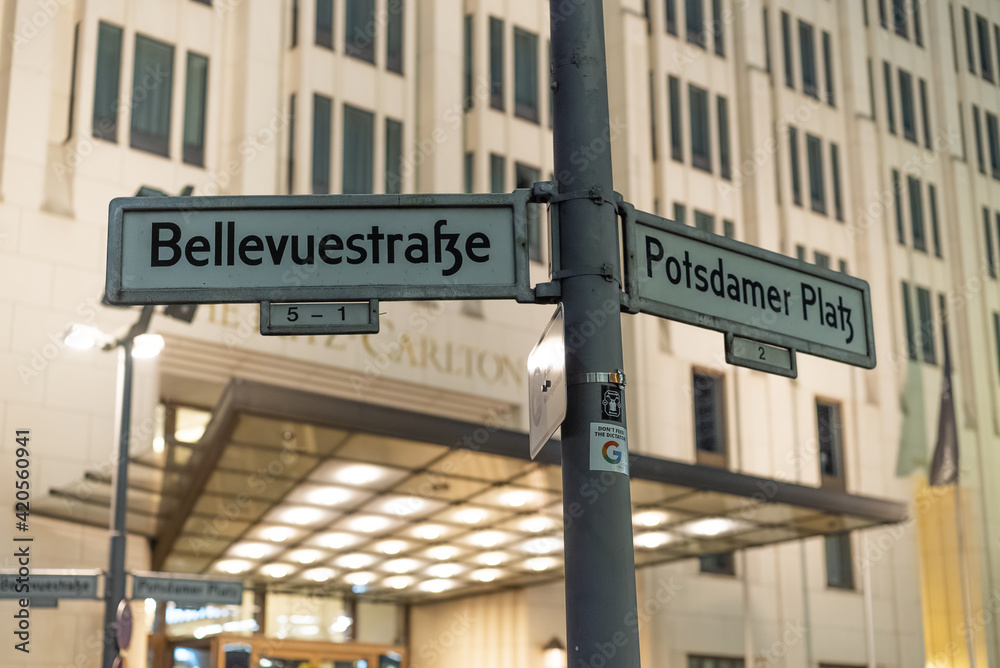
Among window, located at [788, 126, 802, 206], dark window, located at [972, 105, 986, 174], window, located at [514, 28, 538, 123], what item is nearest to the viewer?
window, located at [514, 28, 538, 123]

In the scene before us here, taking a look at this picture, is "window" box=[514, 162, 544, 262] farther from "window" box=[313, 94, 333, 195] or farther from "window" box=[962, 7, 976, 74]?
"window" box=[962, 7, 976, 74]

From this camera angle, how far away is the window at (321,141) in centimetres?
2357

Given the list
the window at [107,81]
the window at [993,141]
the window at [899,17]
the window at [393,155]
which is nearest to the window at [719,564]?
the window at [393,155]

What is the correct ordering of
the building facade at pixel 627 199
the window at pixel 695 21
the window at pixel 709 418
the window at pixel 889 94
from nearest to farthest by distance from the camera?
the building facade at pixel 627 199
the window at pixel 709 418
the window at pixel 695 21
the window at pixel 889 94

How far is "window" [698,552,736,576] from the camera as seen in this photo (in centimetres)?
2789

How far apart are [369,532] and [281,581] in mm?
Answer: 5445

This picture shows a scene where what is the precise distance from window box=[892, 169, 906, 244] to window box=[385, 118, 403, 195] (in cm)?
1656

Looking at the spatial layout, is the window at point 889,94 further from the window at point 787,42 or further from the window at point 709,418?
the window at point 709,418

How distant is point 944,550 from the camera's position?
32.5 m

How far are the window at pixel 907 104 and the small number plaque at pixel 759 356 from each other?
111ft

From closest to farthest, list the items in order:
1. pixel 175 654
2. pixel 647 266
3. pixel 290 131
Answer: pixel 647 266
pixel 175 654
pixel 290 131

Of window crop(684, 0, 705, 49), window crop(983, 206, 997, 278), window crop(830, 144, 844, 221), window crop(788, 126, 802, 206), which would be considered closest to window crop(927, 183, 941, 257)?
window crop(983, 206, 997, 278)

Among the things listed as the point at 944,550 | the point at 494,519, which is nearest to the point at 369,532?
the point at 494,519

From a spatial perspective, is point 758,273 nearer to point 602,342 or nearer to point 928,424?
point 602,342
